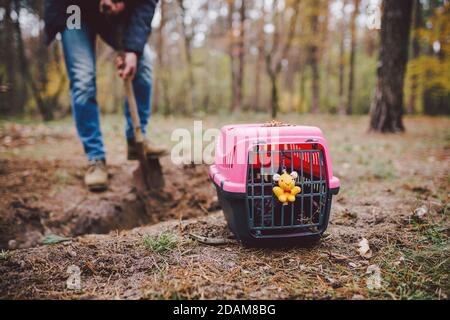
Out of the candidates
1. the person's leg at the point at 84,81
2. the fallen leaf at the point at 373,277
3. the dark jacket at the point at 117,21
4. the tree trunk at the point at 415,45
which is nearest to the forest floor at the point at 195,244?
the fallen leaf at the point at 373,277

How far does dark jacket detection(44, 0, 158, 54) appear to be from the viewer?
2.31m

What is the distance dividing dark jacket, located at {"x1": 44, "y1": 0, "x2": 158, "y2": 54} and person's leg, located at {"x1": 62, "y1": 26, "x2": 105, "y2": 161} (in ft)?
0.27

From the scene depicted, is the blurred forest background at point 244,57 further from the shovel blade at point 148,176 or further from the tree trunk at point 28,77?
the shovel blade at point 148,176

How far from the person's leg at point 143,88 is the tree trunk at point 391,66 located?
4.14 m

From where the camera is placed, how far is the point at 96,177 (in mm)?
2469

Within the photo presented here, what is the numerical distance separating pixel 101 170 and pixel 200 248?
1352 mm

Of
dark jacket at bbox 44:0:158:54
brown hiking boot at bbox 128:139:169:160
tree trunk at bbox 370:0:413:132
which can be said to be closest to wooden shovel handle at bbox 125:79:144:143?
brown hiking boot at bbox 128:139:169:160

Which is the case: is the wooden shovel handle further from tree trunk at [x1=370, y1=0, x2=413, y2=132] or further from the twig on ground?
tree trunk at [x1=370, y1=0, x2=413, y2=132]

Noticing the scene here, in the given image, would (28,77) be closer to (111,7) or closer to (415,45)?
(111,7)

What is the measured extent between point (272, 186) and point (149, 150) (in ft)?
4.85

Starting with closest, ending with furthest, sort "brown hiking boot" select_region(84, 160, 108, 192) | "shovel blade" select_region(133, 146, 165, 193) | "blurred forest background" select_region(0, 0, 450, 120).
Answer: "brown hiking boot" select_region(84, 160, 108, 192) → "shovel blade" select_region(133, 146, 165, 193) → "blurred forest background" select_region(0, 0, 450, 120)

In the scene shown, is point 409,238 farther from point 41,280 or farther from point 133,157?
point 133,157

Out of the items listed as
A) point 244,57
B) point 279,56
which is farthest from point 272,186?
point 244,57

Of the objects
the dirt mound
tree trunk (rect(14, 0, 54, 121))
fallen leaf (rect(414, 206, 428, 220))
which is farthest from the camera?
tree trunk (rect(14, 0, 54, 121))
